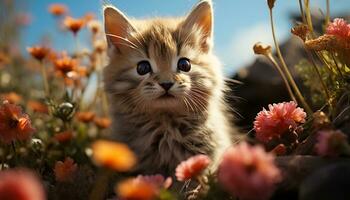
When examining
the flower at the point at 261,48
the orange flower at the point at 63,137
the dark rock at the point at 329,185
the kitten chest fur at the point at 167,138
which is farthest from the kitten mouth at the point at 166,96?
the dark rock at the point at 329,185

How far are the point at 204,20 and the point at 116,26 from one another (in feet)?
1.78

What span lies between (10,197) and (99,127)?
8.16 ft

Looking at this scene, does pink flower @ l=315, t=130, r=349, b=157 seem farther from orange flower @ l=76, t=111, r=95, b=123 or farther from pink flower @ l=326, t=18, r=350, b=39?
orange flower @ l=76, t=111, r=95, b=123

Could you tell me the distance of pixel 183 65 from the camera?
2633mm

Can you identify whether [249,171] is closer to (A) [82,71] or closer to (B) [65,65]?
(B) [65,65]

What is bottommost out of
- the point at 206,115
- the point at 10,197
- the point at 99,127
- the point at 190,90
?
the point at 99,127

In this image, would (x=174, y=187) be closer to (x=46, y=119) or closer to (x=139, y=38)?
(x=139, y=38)

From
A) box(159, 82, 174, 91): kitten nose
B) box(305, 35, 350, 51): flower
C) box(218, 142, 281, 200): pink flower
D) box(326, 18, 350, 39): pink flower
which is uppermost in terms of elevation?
box(326, 18, 350, 39): pink flower

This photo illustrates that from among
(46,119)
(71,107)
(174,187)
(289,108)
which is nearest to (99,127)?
(46,119)

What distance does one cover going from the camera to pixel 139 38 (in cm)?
270

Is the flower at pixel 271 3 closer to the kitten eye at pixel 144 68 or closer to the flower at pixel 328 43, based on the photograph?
the flower at pixel 328 43

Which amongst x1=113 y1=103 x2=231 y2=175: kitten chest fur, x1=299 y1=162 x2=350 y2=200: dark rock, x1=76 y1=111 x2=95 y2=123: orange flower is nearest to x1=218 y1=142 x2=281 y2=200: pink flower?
x1=299 y1=162 x2=350 y2=200: dark rock

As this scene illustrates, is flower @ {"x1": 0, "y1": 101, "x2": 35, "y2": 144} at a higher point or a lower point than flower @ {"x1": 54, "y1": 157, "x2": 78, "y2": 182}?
higher

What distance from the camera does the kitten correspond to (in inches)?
97.0
